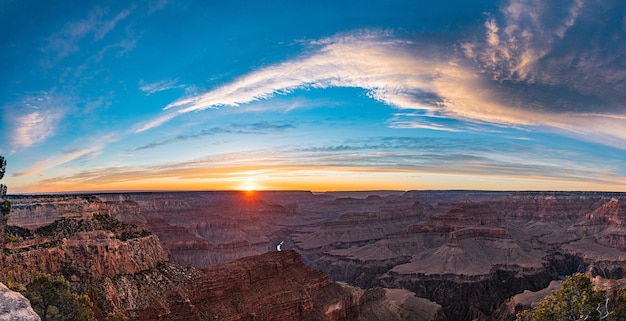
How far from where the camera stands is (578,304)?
22.2 meters

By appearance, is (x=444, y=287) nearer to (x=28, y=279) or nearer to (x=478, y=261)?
(x=478, y=261)

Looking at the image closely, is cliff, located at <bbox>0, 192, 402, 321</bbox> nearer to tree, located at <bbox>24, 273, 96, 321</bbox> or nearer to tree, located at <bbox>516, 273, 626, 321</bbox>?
tree, located at <bbox>24, 273, 96, 321</bbox>

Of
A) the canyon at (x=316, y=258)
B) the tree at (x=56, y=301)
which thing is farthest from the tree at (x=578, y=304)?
the tree at (x=56, y=301)

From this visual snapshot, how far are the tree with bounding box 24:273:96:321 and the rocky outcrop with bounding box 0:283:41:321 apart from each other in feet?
64.9

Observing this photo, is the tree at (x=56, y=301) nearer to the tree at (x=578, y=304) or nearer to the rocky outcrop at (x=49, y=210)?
the rocky outcrop at (x=49, y=210)

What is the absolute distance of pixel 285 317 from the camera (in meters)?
52.5

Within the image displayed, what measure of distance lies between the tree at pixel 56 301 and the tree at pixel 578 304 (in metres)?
28.7

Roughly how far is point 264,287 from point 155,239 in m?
16.0

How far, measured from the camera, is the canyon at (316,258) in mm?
46500

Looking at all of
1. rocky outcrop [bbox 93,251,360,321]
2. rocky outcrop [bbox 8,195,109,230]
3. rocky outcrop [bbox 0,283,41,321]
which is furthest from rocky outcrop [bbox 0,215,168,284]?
rocky outcrop [bbox 0,283,41,321]

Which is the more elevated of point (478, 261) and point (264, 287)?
point (264, 287)

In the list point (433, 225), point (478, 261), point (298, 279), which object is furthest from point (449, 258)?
point (298, 279)

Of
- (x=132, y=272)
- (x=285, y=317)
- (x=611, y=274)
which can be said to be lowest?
(x=611, y=274)

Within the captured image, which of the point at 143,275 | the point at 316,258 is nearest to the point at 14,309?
the point at 143,275
